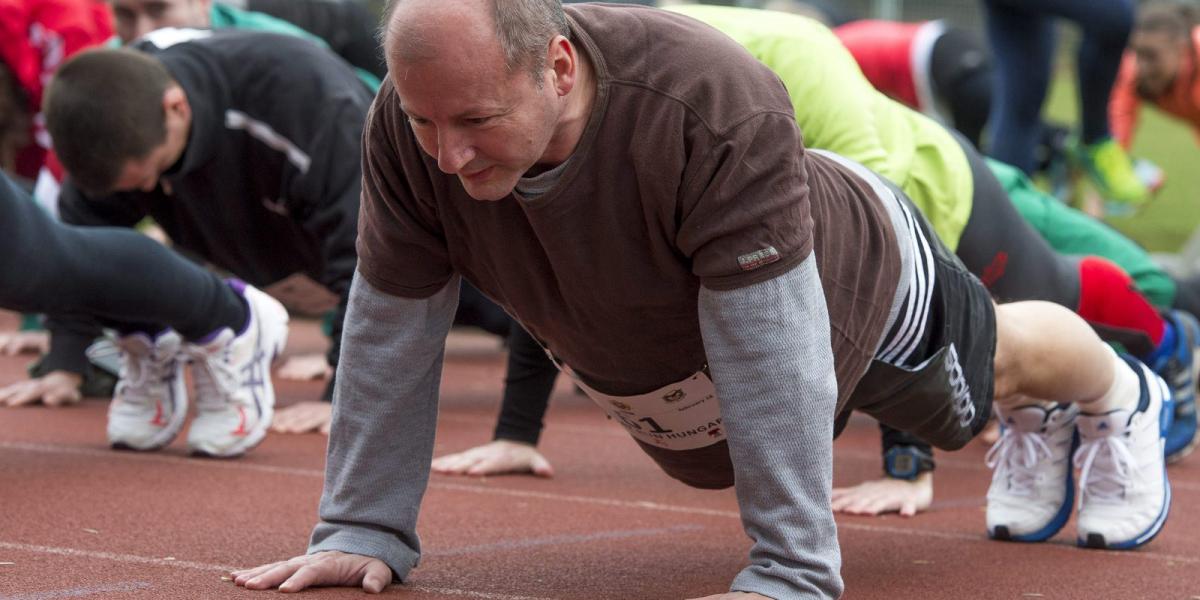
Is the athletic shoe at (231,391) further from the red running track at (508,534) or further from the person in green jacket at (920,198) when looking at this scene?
the person in green jacket at (920,198)

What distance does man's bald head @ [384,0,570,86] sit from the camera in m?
1.97

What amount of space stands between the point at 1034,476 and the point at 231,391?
185 centimetres

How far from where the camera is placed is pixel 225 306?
3.74m

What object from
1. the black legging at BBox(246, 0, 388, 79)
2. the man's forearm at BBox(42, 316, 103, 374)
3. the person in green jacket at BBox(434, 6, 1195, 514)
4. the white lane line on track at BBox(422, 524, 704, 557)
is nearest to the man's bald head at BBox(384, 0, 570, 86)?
the white lane line on track at BBox(422, 524, 704, 557)

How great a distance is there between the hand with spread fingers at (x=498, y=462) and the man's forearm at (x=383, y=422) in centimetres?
126

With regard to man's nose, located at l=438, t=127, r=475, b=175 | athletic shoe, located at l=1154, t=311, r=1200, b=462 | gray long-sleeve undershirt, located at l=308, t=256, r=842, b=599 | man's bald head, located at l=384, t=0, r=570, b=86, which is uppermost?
man's bald head, located at l=384, t=0, r=570, b=86

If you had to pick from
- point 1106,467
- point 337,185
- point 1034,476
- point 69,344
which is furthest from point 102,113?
point 1106,467

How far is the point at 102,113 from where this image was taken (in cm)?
371

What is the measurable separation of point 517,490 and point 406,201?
1.43 metres

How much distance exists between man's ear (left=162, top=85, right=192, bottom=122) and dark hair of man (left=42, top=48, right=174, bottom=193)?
0.02 m

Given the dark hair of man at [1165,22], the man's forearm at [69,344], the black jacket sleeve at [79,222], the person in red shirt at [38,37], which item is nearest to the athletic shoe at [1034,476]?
the black jacket sleeve at [79,222]

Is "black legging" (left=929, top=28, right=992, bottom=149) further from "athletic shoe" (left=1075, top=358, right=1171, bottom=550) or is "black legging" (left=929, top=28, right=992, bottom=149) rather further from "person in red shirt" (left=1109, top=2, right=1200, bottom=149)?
"athletic shoe" (left=1075, top=358, right=1171, bottom=550)

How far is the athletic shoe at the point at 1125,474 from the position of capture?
119 inches

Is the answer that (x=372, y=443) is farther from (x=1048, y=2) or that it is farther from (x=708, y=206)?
(x=1048, y=2)
